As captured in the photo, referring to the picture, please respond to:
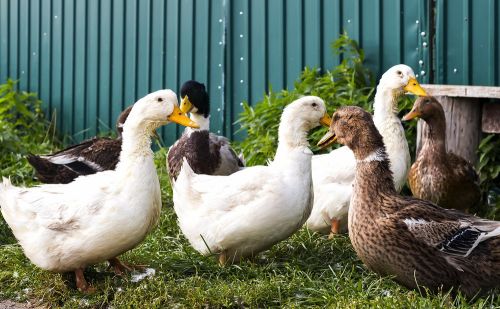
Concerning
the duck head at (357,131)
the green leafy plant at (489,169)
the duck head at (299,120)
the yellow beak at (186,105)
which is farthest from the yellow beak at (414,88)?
the yellow beak at (186,105)

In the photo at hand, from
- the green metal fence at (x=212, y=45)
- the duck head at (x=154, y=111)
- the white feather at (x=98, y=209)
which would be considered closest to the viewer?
the white feather at (x=98, y=209)

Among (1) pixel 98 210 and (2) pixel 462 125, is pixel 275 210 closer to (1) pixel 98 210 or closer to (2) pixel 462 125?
(1) pixel 98 210

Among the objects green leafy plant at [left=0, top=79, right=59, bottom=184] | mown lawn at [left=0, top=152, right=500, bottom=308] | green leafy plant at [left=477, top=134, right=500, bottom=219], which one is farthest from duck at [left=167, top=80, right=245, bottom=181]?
green leafy plant at [left=0, top=79, right=59, bottom=184]

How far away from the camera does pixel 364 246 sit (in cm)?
498

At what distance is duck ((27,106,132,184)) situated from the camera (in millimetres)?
6910

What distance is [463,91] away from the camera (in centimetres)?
718

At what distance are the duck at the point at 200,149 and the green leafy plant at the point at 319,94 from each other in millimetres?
523

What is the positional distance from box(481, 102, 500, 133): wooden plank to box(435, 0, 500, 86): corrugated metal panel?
36cm

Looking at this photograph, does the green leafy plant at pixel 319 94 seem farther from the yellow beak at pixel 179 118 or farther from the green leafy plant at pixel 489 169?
the yellow beak at pixel 179 118

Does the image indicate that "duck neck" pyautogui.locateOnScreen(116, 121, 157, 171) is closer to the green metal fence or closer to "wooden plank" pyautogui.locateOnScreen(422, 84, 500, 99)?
"wooden plank" pyautogui.locateOnScreen(422, 84, 500, 99)

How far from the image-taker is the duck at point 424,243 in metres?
4.86

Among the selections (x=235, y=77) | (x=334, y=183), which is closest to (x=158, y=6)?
(x=235, y=77)

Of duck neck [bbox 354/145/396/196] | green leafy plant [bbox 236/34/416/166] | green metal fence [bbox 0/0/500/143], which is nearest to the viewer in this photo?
duck neck [bbox 354/145/396/196]

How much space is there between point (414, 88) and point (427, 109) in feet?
0.63
